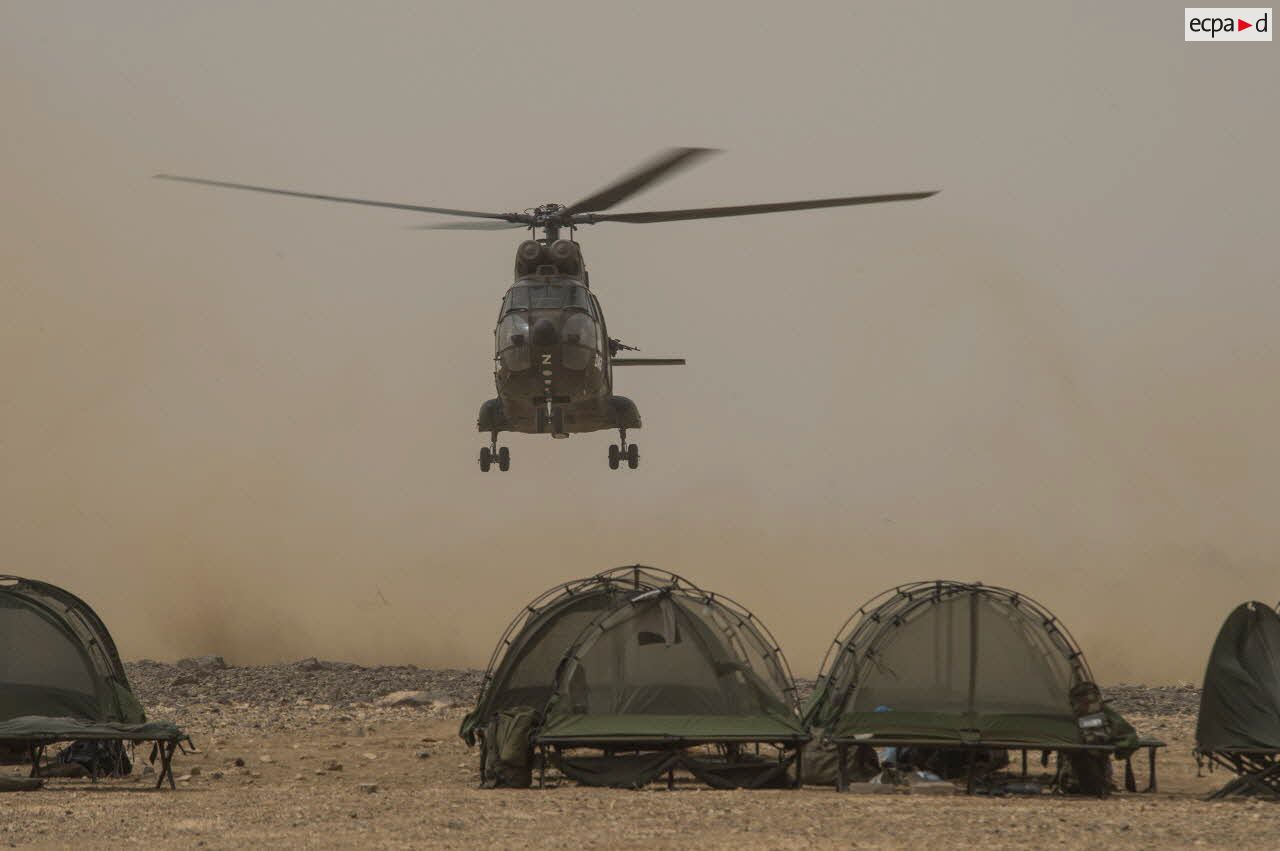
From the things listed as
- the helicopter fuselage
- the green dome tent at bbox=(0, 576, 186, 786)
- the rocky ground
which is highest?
the helicopter fuselage

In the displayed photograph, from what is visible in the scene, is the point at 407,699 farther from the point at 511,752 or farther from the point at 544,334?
the point at 511,752

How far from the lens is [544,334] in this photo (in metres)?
37.3

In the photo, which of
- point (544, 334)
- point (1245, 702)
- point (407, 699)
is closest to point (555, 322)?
point (544, 334)

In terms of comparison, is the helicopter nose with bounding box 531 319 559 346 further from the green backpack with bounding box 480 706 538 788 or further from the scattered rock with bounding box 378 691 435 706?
the green backpack with bounding box 480 706 538 788

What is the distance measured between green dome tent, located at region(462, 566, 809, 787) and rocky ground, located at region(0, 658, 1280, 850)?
0.54m

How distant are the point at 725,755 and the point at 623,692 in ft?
5.06

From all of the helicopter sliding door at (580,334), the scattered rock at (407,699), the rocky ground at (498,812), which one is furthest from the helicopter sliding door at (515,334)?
the rocky ground at (498,812)

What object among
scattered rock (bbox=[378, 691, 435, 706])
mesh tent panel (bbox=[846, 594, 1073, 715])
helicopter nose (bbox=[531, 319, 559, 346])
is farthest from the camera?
scattered rock (bbox=[378, 691, 435, 706])

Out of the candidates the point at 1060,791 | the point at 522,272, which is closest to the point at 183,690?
the point at 522,272

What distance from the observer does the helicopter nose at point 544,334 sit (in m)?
37.3

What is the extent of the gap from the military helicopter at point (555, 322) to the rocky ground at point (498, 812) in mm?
8800

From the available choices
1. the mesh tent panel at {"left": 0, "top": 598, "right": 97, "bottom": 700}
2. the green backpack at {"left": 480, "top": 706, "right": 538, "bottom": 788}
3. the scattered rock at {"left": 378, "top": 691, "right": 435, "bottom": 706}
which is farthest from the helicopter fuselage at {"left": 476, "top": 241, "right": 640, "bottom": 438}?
A: the green backpack at {"left": 480, "top": 706, "right": 538, "bottom": 788}

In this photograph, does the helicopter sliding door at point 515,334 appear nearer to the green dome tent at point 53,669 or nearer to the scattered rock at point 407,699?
the scattered rock at point 407,699

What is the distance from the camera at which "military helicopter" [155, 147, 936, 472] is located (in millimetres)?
37406
